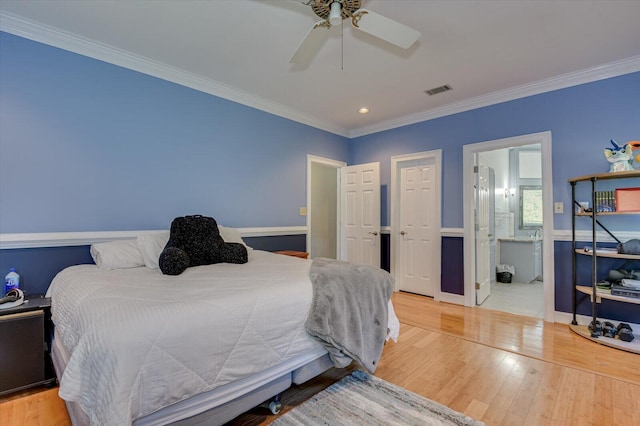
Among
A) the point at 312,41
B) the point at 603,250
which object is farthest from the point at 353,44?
the point at 603,250

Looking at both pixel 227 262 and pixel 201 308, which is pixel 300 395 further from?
pixel 227 262

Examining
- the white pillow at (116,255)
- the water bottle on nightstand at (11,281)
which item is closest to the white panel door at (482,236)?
the white pillow at (116,255)

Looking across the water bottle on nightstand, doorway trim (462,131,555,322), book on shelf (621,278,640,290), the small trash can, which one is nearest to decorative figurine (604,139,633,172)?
doorway trim (462,131,555,322)

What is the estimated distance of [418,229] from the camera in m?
4.26

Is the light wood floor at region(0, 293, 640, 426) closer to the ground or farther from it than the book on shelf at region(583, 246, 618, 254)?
closer to the ground

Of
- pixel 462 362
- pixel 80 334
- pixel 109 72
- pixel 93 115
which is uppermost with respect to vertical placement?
pixel 109 72

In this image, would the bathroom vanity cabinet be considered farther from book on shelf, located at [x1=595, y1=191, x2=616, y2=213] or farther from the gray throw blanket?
the gray throw blanket

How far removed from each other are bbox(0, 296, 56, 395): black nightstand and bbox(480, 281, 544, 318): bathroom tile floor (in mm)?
4294

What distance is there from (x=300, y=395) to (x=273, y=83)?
2938 millimetres

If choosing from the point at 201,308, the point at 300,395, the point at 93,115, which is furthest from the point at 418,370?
the point at 93,115

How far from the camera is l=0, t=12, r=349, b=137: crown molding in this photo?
223cm

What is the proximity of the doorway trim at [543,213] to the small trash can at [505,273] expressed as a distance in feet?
6.20

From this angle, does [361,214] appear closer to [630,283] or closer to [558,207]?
[558,207]

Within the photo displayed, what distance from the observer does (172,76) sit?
2961mm
